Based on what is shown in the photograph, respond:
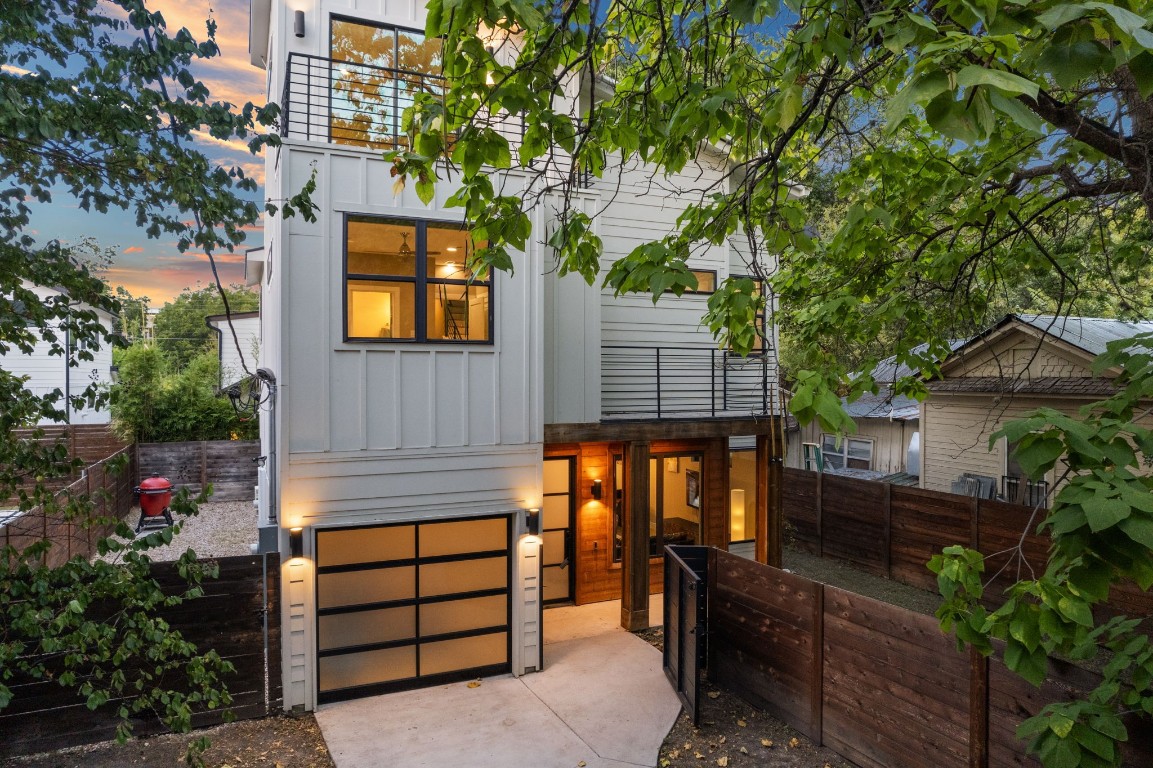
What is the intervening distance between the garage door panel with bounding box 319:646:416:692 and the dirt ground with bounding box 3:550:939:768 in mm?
421

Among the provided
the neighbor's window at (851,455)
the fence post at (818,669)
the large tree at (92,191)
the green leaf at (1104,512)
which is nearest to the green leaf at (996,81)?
the green leaf at (1104,512)

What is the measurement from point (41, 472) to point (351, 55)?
18.2 ft

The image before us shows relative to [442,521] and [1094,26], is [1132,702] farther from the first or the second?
[442,521]

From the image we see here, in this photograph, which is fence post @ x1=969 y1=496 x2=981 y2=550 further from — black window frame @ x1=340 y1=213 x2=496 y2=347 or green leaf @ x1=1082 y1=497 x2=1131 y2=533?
green leaf @ x1=1082 y1=497 x2=1131 y2=533

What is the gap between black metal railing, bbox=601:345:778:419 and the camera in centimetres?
908

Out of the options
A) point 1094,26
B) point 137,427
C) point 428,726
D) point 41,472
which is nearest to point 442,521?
point 428,726

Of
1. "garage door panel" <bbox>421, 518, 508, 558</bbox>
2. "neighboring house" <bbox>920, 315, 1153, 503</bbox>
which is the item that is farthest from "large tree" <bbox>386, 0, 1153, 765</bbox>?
"neighboring house" <bbox>920, 315, 1153, 503</bbox>

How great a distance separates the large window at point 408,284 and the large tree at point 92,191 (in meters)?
2.43

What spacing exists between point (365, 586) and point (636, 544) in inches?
139

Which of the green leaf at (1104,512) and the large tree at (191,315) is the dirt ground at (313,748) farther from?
the large tree at (191,315)

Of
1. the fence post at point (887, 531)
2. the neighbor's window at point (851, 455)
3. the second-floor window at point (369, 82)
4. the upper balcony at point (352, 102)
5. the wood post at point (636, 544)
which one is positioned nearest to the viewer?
the upper balcony at point (352, 102)

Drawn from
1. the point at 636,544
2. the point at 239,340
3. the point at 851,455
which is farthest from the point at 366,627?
the point at 239,340

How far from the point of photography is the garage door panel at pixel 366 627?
6605 mm

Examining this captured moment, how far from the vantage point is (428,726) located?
612 centimetres
